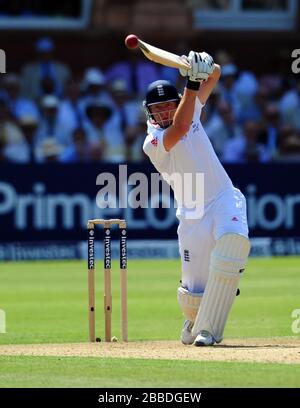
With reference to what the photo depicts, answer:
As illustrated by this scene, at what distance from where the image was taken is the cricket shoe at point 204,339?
761 centimetres

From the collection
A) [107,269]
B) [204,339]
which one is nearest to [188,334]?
[204,339]

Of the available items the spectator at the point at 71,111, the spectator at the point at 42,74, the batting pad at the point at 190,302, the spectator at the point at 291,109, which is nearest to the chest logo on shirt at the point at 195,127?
the batting pad at the point at 190,302

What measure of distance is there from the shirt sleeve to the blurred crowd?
8438 millimetres

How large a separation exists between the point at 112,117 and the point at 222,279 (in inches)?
391

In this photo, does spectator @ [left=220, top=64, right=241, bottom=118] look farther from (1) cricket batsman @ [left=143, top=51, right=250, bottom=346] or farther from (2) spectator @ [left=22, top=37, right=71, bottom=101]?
(1) cricket batsman @ [left=143, top=51, right=250, bottom=346]

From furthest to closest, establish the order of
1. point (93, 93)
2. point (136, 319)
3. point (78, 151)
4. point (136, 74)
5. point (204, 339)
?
point (136, 74) → point (93, 93) → point (78, 151) → point (136, 319) → point (204, 339)

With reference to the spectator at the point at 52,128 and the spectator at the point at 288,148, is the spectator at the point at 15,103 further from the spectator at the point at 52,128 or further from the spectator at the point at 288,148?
→ the spectator at the point at 288,148

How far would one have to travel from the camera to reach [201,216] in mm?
7719

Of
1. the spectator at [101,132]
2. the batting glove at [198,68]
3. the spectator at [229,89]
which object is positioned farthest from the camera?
the spectator at [229,89]

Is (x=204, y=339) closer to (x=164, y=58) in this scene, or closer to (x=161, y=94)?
(x=161, y=94)

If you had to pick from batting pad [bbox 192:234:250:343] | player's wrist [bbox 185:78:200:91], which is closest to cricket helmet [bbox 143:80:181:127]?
player's wrist [bbox 185:78:200:91]

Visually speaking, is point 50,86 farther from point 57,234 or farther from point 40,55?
point 57,234

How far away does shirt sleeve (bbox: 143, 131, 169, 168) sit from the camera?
7641 millimetres
